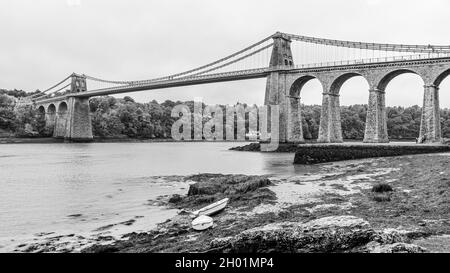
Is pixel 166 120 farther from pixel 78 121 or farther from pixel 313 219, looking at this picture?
pixel 313 219

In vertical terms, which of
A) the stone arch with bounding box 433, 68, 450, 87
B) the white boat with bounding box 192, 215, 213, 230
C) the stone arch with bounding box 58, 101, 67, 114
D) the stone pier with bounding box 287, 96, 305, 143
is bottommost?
the white boat with bounding box 192, 215, 213, 230

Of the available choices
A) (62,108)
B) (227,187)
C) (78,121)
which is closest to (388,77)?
(227,187)

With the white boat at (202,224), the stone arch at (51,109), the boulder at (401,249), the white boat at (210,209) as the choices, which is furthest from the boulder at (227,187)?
the stone arch at (51,109)

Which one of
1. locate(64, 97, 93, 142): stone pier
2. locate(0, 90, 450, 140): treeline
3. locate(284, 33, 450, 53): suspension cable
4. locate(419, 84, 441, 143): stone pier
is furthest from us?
locate(64, 97, 93, 142): stone pier

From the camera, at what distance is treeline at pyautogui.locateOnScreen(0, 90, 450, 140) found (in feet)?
268

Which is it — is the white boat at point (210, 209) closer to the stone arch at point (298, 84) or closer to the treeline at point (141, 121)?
the stone arch at point (298, 84)

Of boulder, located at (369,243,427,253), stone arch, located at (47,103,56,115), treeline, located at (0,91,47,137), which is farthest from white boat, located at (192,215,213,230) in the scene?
stone arch, located at (47,103,56,115)

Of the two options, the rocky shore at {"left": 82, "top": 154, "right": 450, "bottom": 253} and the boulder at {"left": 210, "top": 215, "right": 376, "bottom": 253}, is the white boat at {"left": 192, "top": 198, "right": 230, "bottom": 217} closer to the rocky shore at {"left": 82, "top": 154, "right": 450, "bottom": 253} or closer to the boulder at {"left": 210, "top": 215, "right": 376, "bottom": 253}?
the rocky shore at {"left": 82, "top": 154, "right": 450, "bottom": 253}

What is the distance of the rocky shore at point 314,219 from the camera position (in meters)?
5.18

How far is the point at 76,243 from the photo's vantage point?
28.6 feet

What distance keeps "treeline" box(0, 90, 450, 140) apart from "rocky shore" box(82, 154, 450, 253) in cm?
6752

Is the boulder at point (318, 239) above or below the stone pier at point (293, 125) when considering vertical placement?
below

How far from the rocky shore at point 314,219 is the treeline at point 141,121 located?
6752 centimetres
